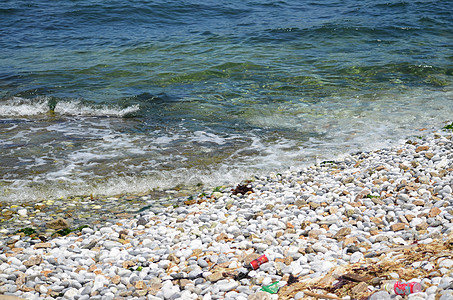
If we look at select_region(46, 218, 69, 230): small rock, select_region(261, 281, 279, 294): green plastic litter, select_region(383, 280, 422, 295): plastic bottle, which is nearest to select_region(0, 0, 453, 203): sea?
select_region(46, 218, 69, 230): small rock

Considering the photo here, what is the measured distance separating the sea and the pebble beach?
1.25m

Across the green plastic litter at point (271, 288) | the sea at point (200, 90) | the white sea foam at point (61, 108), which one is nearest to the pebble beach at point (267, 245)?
the green plastic litter at point (271, 288)

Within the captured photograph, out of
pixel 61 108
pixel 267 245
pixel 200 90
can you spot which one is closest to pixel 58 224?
pixel 267 245

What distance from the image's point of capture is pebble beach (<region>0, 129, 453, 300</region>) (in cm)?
335

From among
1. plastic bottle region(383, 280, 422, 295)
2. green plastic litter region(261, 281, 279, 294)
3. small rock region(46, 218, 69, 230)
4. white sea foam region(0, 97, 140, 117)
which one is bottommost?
small rock region(46, 218, 69, 230)

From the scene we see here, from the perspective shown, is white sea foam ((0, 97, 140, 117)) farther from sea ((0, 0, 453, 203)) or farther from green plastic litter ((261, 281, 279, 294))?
green plastic litter ((261, 281, 279, 294))

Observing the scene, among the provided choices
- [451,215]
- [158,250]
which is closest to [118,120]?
[158,250]

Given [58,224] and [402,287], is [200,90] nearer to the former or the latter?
[58,224]

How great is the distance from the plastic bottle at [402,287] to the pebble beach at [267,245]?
3 cm

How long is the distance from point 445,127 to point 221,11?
1561 centimetres

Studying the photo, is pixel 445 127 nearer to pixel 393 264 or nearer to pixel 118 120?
pixel 393 264

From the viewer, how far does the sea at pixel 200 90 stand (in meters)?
7.12

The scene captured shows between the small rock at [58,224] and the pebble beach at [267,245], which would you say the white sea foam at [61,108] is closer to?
the pebble beach at [267,245]

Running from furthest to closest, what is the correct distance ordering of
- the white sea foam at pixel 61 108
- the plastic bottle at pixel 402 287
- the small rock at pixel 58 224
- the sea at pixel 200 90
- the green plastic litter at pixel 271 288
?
the white sea foam at pixel 61 108 → the sea at pixel 200 90 → the small rock at pixel 58 224 → the green plastic litter at pixel 271 288 → the plastic bottle at pixel 402 287
